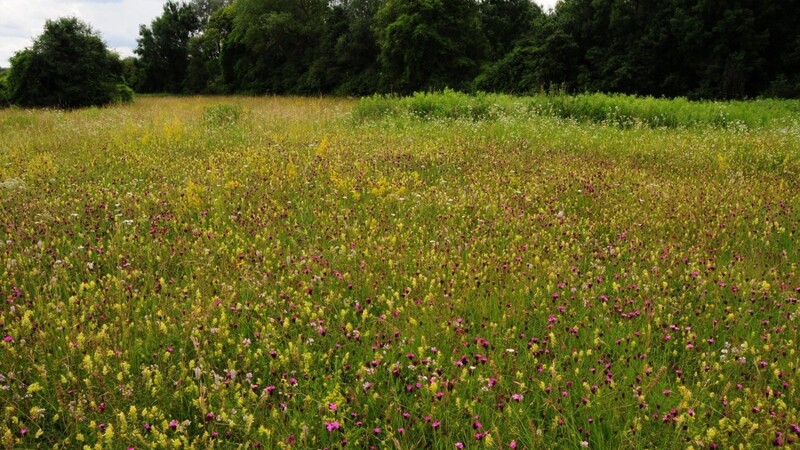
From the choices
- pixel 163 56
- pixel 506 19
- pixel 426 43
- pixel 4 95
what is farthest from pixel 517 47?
pixel 163 56

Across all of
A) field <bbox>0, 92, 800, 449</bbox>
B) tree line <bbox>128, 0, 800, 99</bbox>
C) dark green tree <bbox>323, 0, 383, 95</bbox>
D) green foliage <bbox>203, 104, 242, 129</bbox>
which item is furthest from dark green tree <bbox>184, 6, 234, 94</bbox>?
field <bbox>0, 92, 800, 449</bbox>

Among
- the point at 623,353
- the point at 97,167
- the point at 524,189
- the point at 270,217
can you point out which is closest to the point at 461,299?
the point at 623,353

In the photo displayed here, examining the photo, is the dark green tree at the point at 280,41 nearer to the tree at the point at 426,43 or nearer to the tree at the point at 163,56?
the tree at the point at 426,43

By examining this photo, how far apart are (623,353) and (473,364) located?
3.04 ft

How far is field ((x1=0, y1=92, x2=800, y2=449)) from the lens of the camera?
8.04 ft

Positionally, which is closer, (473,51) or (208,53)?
(473,51)

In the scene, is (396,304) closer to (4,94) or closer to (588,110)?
(588,110)

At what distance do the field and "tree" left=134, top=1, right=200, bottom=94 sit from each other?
72652 millimetres

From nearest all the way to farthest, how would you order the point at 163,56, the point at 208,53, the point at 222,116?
1. the point at 222,116
2. the point at 208,53
3. the point at 163,56

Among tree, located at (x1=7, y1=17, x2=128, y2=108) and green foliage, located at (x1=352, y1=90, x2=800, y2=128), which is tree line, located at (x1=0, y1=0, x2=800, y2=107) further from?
green foliage, located at (x1=352, y1=90, x2=800, y2=128)

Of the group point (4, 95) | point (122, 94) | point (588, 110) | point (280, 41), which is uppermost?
point (280, 41)

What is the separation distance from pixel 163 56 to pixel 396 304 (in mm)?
80268

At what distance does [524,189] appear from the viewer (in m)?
6.55

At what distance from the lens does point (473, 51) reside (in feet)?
139
